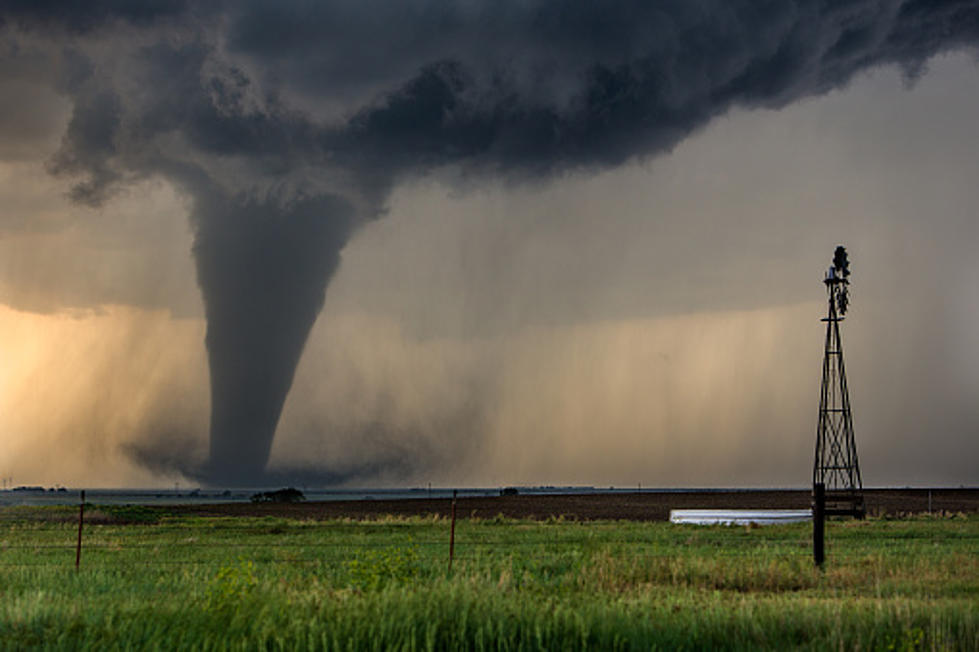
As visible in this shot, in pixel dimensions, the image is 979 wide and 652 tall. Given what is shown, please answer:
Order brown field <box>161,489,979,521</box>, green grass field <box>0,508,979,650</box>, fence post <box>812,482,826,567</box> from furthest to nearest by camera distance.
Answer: brown field <box>161,489,979,521</box> → fence post <box>812,482,826,567</box> → green grass field <box>0,508,979,650</box>

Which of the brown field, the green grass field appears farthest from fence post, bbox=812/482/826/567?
the brown field

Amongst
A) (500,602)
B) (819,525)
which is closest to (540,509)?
(819,525)

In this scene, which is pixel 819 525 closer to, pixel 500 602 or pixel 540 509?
pixel 500 602

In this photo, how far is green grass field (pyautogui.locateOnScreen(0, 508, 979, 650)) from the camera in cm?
1274

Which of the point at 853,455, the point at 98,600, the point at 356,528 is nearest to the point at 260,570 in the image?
the point at 98,600

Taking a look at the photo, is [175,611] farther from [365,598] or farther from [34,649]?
[365,598]

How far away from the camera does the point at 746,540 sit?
3972cm

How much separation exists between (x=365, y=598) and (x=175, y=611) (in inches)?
110

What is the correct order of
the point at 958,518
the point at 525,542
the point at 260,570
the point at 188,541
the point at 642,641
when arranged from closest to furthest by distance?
the point at 642,641 < the point at 260,570 < the point at 525,542 < the point at 188,541 < the point at 958,518

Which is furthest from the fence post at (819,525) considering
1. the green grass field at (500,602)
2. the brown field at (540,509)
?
the brown field at (540,509)

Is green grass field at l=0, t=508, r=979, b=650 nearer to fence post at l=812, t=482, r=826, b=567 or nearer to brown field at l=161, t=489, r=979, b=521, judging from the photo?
fence post at l=812, t=482, r=826, b=567

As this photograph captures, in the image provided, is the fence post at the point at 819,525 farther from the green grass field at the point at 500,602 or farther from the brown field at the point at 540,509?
the brown field at the point at 540,509

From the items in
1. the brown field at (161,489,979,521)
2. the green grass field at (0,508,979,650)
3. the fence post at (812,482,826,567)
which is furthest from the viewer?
the brown field at (161,489,979,521)

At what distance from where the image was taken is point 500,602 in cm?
1403
